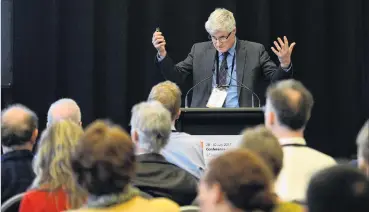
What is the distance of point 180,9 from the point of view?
5.79 m

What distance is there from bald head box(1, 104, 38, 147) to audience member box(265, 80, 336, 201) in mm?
1050

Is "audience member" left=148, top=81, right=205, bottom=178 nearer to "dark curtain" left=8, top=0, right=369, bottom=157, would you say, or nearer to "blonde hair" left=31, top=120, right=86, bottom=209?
"blonde hair" left=31, top=120, right=86, bottom=209

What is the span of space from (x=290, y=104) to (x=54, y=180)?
0.92 meters

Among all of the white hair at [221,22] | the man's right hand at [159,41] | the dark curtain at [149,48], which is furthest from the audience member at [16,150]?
the dark curtain at [149,48]

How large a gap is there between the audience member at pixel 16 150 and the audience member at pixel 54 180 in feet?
Answer: 1.16

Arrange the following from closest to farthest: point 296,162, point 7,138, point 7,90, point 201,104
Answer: point 296,162, point 7,138, point 201,104, point 7,90

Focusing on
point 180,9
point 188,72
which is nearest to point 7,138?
point 188,72

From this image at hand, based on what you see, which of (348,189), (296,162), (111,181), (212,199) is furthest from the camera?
(296,162)

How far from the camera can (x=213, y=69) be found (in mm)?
4828

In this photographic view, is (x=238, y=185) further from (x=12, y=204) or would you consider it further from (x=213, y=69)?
(x=213, y=69)

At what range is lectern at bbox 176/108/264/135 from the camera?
13.8 feet

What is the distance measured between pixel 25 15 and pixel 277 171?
12.8 ft

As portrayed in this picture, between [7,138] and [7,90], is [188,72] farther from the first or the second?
[7,138]

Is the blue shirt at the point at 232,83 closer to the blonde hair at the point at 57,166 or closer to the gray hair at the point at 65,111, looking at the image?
the gray hair at the point at 65,111
